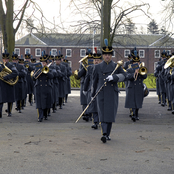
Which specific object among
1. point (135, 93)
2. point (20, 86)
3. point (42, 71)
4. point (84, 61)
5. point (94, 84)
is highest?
point (84, 61)

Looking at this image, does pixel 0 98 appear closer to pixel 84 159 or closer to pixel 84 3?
pixel 84 159

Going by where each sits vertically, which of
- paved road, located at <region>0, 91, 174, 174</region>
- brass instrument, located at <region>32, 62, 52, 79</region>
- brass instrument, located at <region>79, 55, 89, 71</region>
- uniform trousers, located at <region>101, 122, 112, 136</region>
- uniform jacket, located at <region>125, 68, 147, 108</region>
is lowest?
paved road, located at <region>0, 91, 174, 174</region>

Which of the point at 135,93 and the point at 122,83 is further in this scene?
the point at 122,83

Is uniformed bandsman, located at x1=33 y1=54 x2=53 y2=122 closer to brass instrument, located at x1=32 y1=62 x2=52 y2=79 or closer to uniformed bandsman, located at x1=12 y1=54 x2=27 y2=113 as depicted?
brass instrument, located at x1=32 y1=62 x2=52 y2=79

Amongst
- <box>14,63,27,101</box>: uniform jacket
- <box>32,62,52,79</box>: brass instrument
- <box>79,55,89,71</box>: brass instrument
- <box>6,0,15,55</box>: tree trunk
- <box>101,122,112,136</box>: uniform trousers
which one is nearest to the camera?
<box>101,122,112,136</box>: uniform trousers

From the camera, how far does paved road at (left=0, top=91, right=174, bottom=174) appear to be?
5.28 m

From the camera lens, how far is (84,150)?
21.4 ft

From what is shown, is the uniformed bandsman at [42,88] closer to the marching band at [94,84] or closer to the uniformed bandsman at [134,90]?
the marching band at [94,84]

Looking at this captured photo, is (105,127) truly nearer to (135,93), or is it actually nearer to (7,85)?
(135,93)

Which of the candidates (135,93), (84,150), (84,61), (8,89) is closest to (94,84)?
(84,150)

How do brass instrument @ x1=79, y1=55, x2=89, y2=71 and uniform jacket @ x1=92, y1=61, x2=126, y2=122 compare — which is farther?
brass instrument @ x1=79, y1=55, x2=89, y2=71

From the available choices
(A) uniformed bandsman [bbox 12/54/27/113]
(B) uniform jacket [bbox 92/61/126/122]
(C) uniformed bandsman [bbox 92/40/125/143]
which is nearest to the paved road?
(C) uniformed bandsman [bbox 92/40/125/143]

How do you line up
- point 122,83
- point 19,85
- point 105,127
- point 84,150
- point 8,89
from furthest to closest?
point 122,83, point 19,85, point 8,89, point 105,127, point 84,150

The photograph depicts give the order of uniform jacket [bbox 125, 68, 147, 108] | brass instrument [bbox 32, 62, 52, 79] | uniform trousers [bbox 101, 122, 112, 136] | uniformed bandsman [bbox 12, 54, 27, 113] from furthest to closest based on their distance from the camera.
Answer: uniformed bandsman [bbox 12, 54, 27, 113], uniform jacket [bbox 125, 68, 147, 108], brass instrument [bbox 32, 62, 52, 79], uniform trousers [bbox 101, 122, 112, 136]
